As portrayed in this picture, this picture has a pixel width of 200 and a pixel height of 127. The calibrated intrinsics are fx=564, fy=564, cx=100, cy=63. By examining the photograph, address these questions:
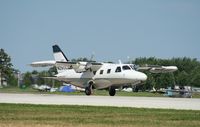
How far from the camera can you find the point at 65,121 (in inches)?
830

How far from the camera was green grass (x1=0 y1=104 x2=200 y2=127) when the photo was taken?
20.2m

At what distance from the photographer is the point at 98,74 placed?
2244 inches

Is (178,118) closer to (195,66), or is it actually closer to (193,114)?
(193,114)

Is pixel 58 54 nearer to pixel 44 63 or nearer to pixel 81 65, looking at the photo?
pixel 44 63

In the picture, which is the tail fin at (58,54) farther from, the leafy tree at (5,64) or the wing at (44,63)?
the leafy tree at (5,64)

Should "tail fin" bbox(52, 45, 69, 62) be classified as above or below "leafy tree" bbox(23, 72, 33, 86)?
above

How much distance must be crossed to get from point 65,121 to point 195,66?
5617 inches

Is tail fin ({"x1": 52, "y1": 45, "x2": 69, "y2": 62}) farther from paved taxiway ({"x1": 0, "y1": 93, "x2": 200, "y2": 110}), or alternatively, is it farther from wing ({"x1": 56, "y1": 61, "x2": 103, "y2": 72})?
paved taxiway ({"x1": 0, "y1": 93, "x2": 200, "y2": 110})

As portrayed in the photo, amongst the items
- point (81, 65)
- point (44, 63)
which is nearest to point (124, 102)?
point (81, 65)

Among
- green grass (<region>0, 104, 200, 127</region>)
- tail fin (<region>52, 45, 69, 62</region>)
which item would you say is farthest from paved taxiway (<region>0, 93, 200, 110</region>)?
tail fin (<region>52, 45, 69, 62</region>)

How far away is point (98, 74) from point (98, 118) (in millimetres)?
34486

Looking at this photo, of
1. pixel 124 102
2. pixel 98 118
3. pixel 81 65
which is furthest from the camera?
pixel 81 65

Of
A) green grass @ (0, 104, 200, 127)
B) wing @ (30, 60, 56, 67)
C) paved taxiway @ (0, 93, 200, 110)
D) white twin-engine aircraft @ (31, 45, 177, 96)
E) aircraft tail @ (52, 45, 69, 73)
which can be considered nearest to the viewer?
green grass @ (0, 104, 200, 127)

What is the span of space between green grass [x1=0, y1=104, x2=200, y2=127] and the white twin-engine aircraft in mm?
26938
